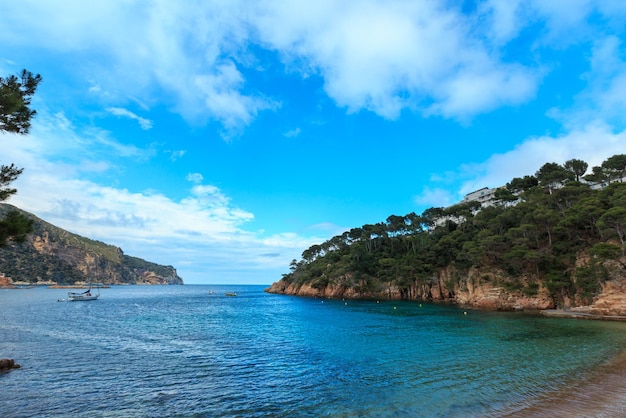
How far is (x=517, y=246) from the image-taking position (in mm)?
47469

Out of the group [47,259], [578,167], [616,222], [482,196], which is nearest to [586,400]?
[616,222]

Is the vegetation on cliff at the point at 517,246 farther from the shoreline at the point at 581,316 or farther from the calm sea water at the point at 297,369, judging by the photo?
the calm sea water at the point at 297,369

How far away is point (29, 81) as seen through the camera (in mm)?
11781

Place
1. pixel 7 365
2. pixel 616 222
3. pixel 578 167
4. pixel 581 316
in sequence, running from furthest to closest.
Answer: pixel 578 167 → pixel 616 222 → pixel 581 316 → pixel 7 365

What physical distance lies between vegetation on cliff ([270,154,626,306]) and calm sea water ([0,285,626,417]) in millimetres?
13114

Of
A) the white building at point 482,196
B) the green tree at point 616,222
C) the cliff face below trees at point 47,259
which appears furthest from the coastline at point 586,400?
the cliff face below trees at point 47,259

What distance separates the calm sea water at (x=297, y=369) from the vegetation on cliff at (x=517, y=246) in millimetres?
13114

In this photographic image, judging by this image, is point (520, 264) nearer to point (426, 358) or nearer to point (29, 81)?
point (426, 358)

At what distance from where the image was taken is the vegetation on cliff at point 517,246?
132 feet

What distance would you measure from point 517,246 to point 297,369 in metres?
43.7

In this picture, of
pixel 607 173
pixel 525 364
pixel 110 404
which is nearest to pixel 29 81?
pixel 110 404

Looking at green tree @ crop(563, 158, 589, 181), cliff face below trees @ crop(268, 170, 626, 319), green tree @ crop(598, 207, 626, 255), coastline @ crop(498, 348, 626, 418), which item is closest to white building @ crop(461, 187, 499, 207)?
cliff face below trees @ crop(268, 170, 626, 319)

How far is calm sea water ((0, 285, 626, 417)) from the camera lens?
12.2 m

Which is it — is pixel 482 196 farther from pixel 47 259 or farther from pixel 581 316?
pixel 47 259
